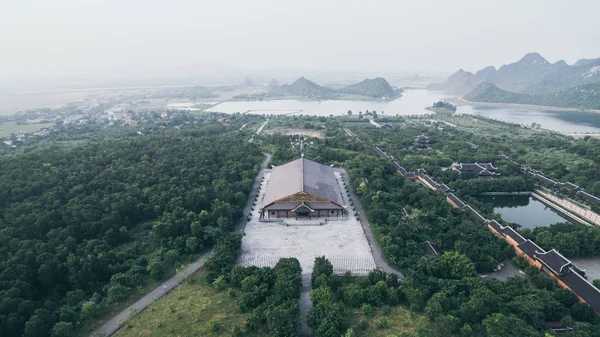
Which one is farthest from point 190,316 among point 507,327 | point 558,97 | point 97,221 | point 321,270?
point 558,97

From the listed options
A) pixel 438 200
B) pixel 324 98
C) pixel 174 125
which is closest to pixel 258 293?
pixel 438 200

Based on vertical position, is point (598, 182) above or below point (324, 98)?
below

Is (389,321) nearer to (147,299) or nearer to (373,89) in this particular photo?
(147,299)

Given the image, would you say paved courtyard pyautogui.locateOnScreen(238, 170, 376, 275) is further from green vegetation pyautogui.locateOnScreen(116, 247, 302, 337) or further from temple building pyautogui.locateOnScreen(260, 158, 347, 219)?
green vegetation pyautogui.locateOnScreen(116, 247, 302, 337)

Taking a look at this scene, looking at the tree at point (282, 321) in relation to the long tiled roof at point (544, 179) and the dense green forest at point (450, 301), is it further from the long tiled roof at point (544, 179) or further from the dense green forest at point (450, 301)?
the long tiled roof at point (544, 179)

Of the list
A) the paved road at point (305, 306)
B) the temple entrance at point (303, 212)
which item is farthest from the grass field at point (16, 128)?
the paved road at point (305, 306)

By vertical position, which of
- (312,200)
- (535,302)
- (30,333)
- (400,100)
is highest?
(400,100)

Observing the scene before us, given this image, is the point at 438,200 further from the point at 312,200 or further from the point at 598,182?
the point at 598,182
